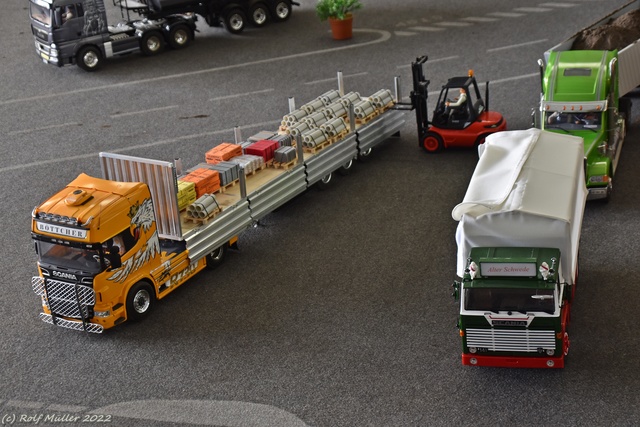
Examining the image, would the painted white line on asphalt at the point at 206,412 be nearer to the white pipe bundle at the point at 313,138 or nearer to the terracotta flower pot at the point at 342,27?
the white pipe bundle at the point at 313,138

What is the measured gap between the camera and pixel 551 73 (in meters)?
20.1

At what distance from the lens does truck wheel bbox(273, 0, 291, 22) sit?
32.2m

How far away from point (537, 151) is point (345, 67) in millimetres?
13001

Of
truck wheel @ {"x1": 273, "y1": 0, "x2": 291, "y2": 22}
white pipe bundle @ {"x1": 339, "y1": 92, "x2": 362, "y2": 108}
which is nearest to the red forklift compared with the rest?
white pipe bundle @ {"x1": 339, "y1": 92, "x2": 362, "y2": 108}

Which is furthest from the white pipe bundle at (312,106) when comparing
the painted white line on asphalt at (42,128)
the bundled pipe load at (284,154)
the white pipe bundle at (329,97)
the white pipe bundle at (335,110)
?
the painted white line on asphalt at (42,128)

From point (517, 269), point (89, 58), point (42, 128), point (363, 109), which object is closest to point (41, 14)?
point (89, 58)

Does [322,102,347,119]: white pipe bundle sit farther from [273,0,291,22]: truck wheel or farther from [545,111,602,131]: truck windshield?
[273,0,291,22]: truck wheel

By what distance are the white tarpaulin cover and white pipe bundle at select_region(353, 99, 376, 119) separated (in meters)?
6.16

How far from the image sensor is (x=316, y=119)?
68.5ft

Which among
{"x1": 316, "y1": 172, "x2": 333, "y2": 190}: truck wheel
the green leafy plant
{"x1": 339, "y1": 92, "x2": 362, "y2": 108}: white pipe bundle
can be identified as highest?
the green leafy plant

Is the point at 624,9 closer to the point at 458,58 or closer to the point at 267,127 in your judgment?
the point at 458,58

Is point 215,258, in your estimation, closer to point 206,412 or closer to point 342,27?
point 206,412

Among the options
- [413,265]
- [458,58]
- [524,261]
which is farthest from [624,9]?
[524,261]

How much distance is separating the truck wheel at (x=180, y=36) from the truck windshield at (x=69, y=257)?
15.7 m
